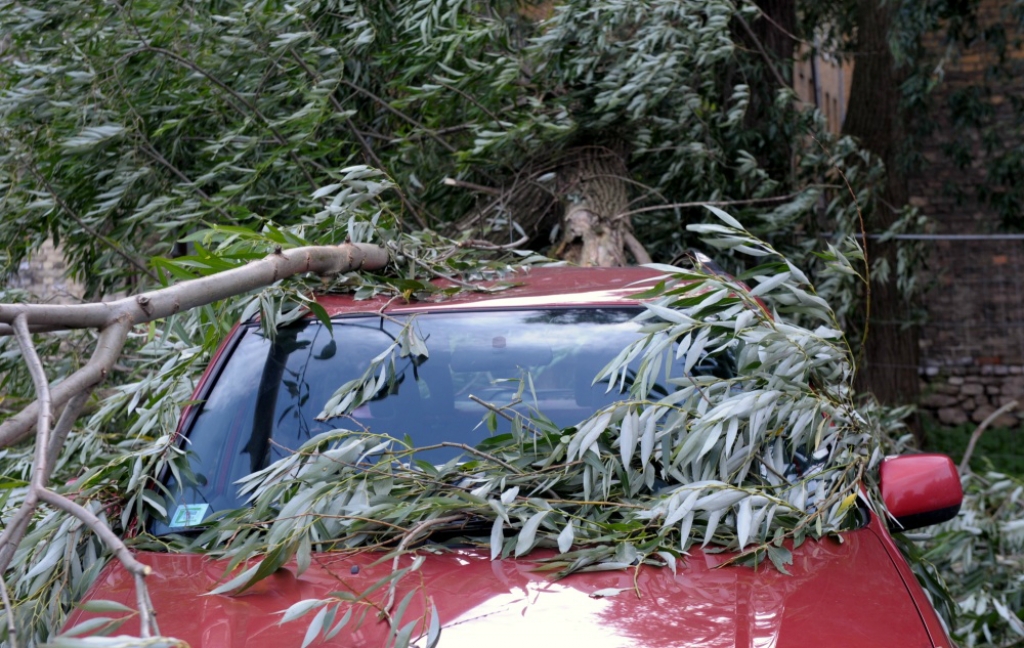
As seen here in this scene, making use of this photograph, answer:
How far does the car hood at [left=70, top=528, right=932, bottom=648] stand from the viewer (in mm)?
2092

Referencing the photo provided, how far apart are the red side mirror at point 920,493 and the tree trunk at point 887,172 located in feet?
20.6

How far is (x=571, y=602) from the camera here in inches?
88.3

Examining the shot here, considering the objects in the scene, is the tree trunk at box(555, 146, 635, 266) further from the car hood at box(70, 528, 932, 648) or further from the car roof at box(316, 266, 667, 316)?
the car hood at box(70, 528, 932, 648)

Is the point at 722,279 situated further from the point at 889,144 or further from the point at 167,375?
the point at 889,144

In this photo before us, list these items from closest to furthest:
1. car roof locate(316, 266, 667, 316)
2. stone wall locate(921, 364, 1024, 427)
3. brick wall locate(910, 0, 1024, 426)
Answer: car roof locate(316, 266, 667, 316) → brick wall locate(910, 0, 1024, 426) → stone wall locate(921, 364, 1024, 427)

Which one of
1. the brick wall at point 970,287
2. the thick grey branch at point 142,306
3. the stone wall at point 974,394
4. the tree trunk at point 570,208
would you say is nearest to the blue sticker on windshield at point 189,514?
the thick grey branch at point 142,306

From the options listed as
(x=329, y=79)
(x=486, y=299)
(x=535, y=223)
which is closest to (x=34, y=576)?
(x=486, y=299)

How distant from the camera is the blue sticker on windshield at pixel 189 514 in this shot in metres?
2.85

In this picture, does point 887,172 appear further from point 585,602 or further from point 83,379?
point 83,379

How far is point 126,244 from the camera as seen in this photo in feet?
19.4

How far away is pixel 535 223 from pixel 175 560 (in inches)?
167

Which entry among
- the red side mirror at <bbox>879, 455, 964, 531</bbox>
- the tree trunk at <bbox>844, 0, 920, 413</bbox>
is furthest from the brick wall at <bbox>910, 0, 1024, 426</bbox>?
the red side mirror at <bbox>879, 455, 964, 531</bbox>

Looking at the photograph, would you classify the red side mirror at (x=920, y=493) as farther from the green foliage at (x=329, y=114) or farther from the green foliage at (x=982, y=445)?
the green foliage at (x=982, y=445)

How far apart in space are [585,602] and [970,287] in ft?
38.2
